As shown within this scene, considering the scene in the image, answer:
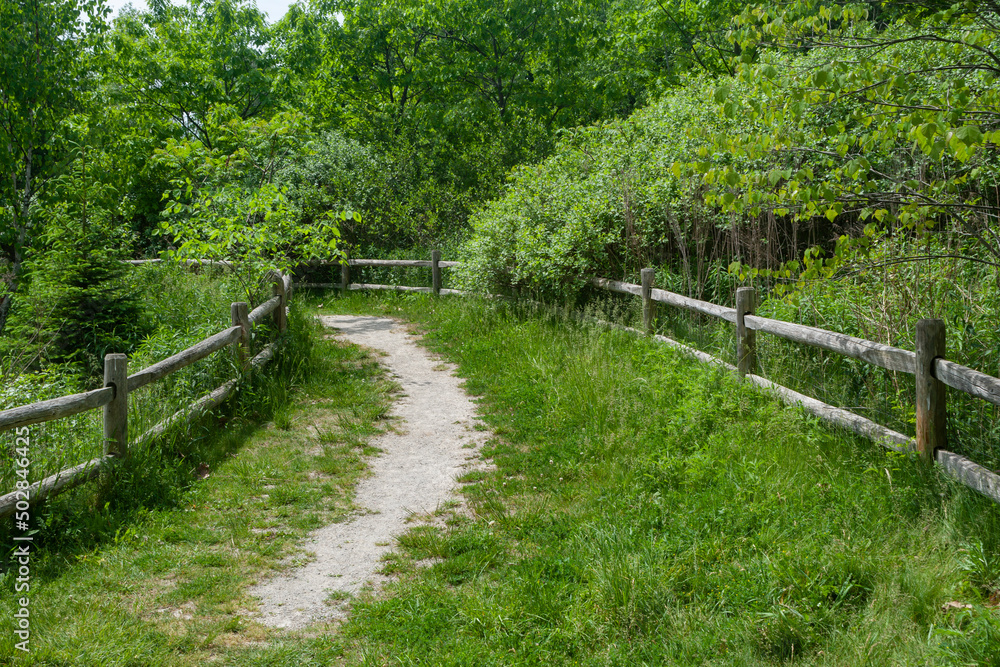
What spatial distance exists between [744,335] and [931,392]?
8.47 ft

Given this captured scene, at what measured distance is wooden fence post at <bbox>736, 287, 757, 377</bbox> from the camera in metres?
7.68

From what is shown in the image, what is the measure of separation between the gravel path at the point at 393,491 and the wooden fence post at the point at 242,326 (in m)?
1.81

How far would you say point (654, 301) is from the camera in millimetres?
10398

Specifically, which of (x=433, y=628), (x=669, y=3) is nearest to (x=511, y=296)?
(x=433, y=628)

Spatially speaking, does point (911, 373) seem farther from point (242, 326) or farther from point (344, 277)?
point (344, 277)

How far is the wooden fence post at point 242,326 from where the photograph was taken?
8.64 m

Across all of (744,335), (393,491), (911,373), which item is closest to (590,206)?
(744,335)

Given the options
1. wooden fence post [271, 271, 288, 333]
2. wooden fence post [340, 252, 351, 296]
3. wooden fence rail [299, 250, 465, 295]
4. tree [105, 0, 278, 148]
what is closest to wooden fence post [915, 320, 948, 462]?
wooden fence post [271, 271, 288, 333]

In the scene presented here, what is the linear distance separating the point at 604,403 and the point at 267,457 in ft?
10.7

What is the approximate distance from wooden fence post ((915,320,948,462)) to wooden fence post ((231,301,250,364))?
261 inches

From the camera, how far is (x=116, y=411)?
6.16m

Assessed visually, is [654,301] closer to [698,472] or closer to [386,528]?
[698,472]

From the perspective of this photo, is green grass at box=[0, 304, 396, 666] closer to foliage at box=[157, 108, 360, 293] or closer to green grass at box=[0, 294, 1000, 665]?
green grass at box=[0, 294, 1000, 665]

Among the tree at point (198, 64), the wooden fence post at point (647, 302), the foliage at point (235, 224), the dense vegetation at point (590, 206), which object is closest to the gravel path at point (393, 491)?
the dense vegetation at point (590, 206)
